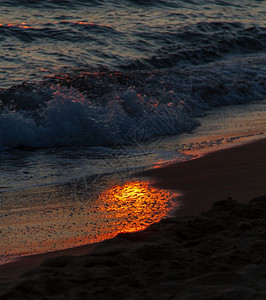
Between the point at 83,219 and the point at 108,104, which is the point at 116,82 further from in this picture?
the point at 83,219

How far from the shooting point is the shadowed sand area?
92.1 inches

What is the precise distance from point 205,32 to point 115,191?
900 cm

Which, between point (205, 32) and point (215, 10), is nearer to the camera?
point (205, 32)

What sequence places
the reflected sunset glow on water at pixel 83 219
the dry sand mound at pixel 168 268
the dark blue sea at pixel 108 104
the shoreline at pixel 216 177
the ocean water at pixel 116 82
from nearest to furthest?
the dry sand mound at pixel 168 268, the reflected sunset glow on water at pixel 83 219, the dark blue sea at pixel 108 104, the shoreline at pixel 216 177, the ocean water at pixel 116 82

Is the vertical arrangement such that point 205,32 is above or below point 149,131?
above

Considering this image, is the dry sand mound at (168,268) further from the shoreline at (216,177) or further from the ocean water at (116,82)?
the ocean water at (116,82)

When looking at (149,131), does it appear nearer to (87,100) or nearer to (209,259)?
(87,100)

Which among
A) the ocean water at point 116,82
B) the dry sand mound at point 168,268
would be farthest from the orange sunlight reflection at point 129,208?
the ocean water at point 116,82

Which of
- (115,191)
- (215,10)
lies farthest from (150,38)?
(115,191)

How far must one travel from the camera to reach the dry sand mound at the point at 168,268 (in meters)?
2.33

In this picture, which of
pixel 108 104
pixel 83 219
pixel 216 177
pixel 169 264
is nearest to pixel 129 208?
pixel 83 219

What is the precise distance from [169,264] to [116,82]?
5790mm

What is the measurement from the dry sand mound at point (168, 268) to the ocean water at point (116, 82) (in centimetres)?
185

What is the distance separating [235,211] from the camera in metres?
3.27
